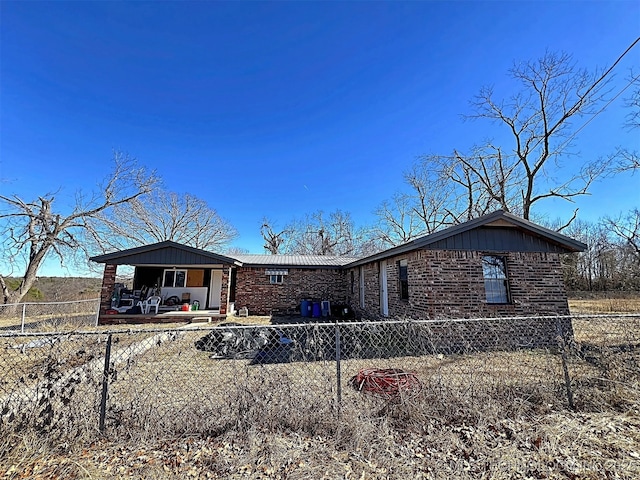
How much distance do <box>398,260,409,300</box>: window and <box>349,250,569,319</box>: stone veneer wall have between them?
1.93 feet

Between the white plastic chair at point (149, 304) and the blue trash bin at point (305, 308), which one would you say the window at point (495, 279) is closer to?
the blue trash bin at point (305, 308)

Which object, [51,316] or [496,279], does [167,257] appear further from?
[496,279]

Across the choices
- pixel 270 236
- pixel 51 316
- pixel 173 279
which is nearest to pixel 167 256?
pixel 173 279

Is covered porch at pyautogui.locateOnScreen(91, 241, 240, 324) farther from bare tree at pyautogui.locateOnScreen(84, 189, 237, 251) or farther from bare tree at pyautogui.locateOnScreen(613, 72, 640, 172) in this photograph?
bare tree at pyautogui.locateOnScreen(613, 72, 640, 172)

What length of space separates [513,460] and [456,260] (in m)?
5.74

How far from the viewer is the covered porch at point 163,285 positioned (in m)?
11.7

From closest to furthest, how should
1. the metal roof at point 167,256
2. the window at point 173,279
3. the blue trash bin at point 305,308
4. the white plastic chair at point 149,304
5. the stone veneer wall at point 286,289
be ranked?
the metal roof at point 167,256 < the white plastic chair at point 149,304 < the blue trash bin at point 305,308 < the stone veneer wall at point 286,289 < the window at point 173,279

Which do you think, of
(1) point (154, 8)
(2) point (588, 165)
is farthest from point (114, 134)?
(2) point (588, 165)

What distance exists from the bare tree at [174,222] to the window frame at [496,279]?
2131 cm

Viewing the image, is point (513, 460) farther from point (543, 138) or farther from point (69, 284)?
point (69, 284)

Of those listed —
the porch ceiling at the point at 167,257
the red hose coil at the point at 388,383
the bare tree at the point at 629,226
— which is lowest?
the red hose coil at the point at 388,383

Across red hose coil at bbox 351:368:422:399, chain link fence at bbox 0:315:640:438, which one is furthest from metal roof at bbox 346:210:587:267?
red hose coil at bbox 351:368:422:399

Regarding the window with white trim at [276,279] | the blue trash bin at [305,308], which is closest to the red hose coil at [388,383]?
the blue trash bin at [305,308]

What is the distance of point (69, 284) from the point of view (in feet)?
75.8
